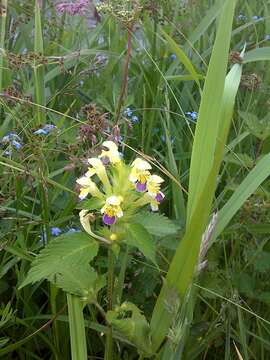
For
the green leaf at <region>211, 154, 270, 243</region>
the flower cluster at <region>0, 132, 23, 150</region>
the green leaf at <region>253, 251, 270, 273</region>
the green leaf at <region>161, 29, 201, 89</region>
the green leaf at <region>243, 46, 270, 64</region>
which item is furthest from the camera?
the green leaf at <region>243, 46, 270, 64</region>

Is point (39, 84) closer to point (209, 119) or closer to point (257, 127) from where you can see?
point (257, 127)

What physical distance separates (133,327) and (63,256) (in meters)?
0.20

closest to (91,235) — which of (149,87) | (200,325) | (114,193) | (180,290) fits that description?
(114,193)

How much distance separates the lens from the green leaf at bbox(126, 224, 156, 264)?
4.13 feet

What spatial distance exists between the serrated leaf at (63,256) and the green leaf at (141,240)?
0.23 feet

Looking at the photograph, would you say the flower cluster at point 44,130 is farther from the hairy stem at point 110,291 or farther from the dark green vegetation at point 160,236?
the hairy stem at point 110,291

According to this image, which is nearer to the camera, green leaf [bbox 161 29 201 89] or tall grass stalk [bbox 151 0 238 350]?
tall grass stalk [bbox 151 0 238 350]

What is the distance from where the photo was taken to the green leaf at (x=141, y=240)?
4.13 ft

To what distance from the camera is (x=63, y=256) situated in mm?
1278

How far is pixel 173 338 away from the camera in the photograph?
129 cm

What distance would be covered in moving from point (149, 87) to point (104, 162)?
0.99 metres

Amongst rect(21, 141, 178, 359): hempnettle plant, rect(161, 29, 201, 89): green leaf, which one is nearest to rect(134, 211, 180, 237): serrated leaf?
rect(21, 141, 178, 359): hempnettle plant

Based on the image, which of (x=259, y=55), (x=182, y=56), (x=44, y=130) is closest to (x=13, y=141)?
(x=44, y=130)

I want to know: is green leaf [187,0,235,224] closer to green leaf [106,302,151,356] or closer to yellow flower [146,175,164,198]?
yellow flower [146,175,164,198]
